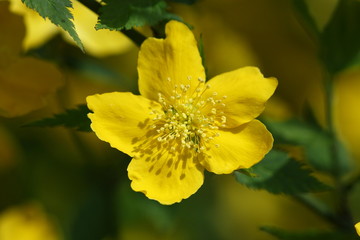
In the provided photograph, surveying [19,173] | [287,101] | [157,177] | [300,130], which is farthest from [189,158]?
[287,101]

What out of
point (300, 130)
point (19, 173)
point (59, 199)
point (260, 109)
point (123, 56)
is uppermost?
point (260, 109)

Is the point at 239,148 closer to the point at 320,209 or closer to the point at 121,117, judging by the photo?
the point at 121,117

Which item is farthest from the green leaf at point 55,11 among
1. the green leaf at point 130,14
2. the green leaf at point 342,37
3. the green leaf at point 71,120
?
the green leaf at point 342,37

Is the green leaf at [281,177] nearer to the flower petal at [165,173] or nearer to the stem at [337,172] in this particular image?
the flower petal at [165,173]

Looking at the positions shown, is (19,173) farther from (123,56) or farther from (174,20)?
(174,20)

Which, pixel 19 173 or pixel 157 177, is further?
pixel 19 173

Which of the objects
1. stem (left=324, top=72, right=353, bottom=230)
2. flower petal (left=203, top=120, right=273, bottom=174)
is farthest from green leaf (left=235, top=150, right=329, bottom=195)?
stem (left=324, top=72, right=353, bottom=230)

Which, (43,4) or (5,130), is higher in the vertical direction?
(43,4)
